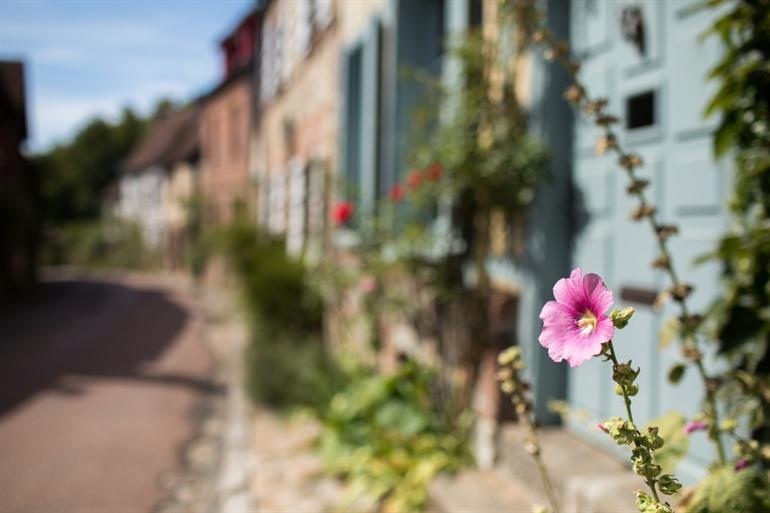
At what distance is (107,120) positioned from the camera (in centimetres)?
4903

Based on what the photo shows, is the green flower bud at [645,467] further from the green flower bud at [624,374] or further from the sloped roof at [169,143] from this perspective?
the sloped roof at [169,143]

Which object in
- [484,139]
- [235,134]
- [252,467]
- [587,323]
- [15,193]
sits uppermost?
[235,134]

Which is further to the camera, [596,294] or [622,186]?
[622,186]

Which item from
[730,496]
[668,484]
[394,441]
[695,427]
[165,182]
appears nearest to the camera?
[668,484]

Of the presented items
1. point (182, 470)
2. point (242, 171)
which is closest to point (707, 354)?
point (182, 470)

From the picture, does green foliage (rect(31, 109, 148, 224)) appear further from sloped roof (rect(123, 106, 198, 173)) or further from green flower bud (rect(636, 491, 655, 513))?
green flower bud (rect(636, 491, 655, 513))

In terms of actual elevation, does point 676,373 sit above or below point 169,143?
below

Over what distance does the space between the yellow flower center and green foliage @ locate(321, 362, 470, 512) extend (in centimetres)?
223

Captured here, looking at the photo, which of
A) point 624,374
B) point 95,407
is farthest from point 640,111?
point 95,407

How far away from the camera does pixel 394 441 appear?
3.94m

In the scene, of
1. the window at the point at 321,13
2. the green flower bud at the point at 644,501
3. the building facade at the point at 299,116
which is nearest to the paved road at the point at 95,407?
the building facade at the point at 299,116

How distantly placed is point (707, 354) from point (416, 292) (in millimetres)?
2052

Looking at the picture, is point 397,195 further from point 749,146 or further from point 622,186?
point 749,146

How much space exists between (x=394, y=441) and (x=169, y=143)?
94.8ft
